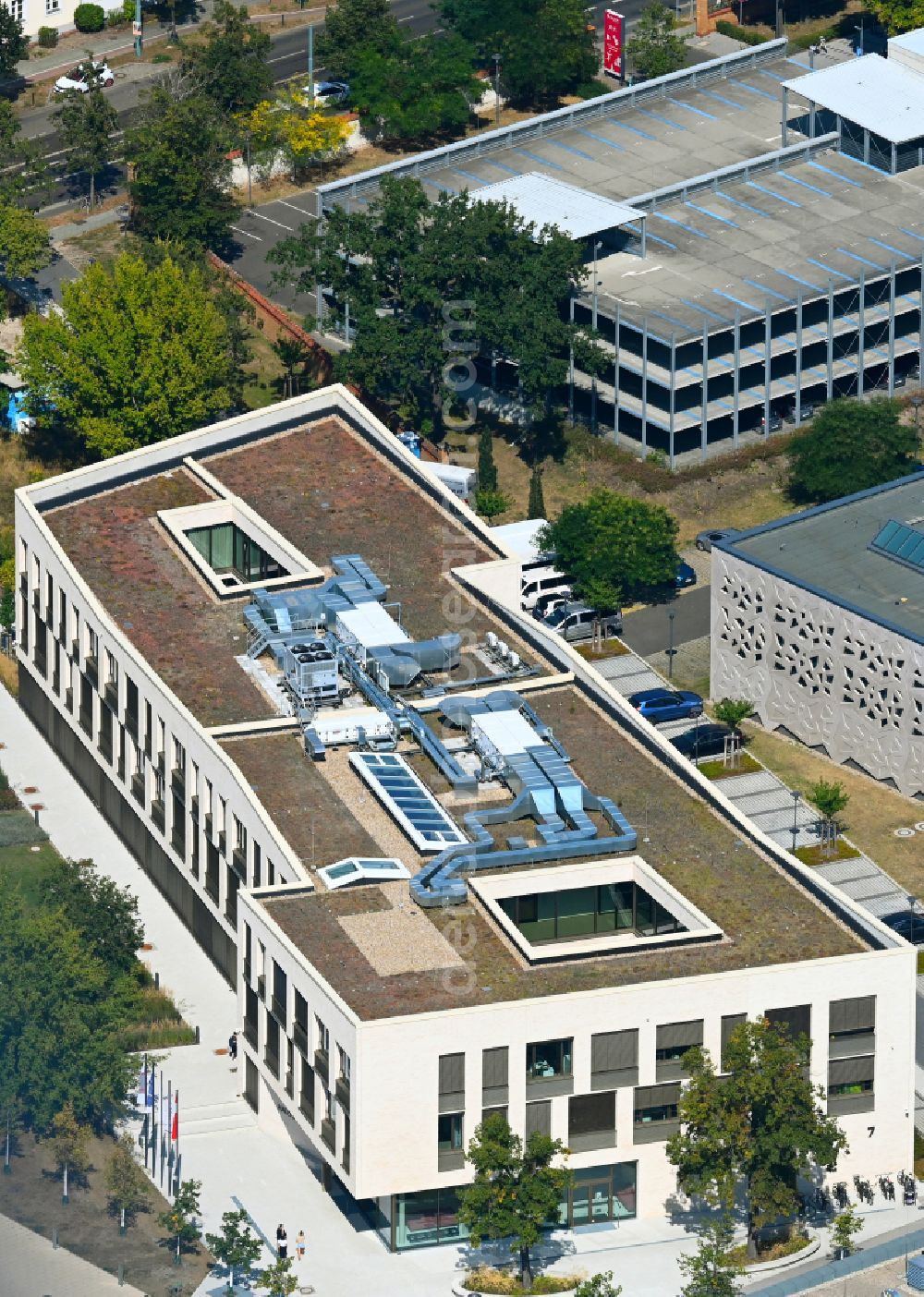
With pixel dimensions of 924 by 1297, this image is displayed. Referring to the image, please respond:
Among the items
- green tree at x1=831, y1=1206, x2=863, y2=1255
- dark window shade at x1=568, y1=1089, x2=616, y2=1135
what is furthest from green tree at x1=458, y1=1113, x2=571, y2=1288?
green tree at x1=831, y1=1206, x2=863, y2=1255

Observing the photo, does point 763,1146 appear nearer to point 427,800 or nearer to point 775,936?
point 775,936

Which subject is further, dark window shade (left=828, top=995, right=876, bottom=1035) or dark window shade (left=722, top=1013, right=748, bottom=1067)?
dark window shade (left=828, top=995, right=876, bottom=1035)

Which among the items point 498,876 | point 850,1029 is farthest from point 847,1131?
point 498,876

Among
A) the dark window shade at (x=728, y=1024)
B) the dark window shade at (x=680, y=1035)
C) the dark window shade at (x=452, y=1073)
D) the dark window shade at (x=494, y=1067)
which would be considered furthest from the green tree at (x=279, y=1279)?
the dark window shade at (x=728, y=1024)

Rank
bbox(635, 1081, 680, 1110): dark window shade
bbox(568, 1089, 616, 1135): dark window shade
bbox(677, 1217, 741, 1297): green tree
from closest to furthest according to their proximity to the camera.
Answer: bbox(677, 1217, 741, 1297): green tree → bbox(568, 1089, 616, 1135): dark window shade → bbox(635, 1081, 680, 1110): dark window shade

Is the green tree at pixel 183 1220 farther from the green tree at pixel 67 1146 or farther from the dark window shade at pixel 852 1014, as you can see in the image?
the dark window shade at pixel 852 1014

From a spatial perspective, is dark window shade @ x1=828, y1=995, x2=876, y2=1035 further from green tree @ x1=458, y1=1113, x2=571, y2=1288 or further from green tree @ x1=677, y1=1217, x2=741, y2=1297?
green tree @ x1=458, y1=1113, x2=571, y2=1288

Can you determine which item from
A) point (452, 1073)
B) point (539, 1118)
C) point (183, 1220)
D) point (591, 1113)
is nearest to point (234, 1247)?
point (183, 1220)
